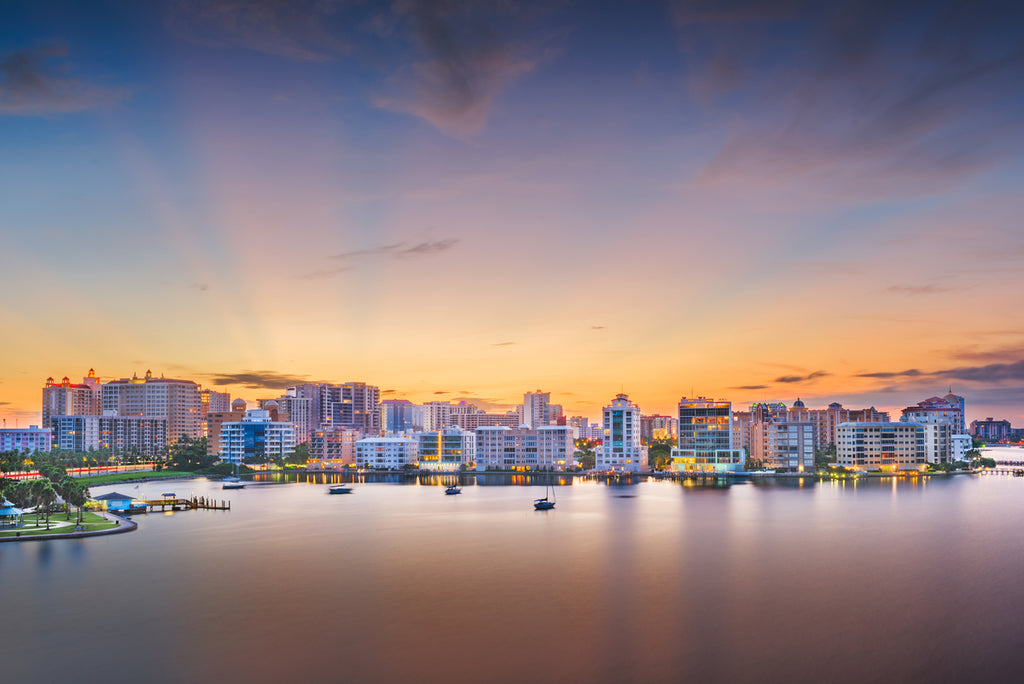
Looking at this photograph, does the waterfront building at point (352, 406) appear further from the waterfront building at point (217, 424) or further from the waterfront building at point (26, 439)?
the waterfront building at point (26, 439)

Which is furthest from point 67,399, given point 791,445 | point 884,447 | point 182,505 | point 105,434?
point 884,447

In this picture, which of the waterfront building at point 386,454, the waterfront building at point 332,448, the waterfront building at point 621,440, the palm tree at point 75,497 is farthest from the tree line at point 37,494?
the waterfront building at point 332,448

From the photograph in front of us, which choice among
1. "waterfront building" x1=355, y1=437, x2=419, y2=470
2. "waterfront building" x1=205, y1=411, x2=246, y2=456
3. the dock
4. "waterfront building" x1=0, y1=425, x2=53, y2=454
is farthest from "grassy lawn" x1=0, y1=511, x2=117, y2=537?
"waterfront building" x1=0, y1=425, x2=53, y2=454

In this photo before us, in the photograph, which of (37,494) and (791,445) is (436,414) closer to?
(791,445)

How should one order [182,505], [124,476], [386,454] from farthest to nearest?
1. [386,454]
2. [124,476]
3. [182,505]

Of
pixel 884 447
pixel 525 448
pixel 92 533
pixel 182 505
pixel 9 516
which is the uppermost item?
pixel 9 516
